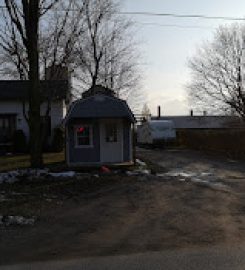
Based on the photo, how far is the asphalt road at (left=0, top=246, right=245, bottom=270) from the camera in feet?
28.8

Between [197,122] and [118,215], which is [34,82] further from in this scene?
[197,122]

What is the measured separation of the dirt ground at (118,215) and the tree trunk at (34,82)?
17.2 ft

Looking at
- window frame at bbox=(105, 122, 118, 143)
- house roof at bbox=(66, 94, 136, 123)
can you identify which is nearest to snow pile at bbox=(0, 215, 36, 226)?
house roof at bbox=(66, 94, 136, 123)

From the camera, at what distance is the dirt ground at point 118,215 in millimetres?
10633

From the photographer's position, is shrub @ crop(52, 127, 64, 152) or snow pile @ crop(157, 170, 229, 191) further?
shrub @ crop(52, 127, 64, 152)

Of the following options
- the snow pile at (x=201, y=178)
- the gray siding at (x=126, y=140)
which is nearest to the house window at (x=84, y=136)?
the gray siding at (x=126, y=140)

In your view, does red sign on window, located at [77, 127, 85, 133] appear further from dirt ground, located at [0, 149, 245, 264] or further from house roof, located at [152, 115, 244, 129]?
house roof, located at [152, 115, 244, 129]

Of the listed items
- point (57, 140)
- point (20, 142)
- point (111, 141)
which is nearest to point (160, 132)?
point (57, 140)

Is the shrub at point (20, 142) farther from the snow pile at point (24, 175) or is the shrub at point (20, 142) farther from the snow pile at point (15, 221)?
the snow pile at point (15, 221)

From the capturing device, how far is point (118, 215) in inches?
559

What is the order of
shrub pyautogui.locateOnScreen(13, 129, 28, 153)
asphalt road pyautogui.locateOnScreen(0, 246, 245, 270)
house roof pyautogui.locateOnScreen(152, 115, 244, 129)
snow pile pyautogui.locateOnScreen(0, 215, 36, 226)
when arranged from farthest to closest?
house roof pyautogui.locateOnScreen(152, 115, 244, 129) → shrub pyautogui.locateOnScreen(13, 129, 28, 153) → snow pile pyautogui.locateOnScreen(0, 215, 36, 226) → asphalt road pyautogui.locateOnScreen(0, 246, 245, 270)

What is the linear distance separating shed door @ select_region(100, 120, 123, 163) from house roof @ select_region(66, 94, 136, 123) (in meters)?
0.92

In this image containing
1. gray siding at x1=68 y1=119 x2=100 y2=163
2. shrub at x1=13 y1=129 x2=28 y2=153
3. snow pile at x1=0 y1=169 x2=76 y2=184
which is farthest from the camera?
shrub at x1=13 y1=129 x2=28 y2=153

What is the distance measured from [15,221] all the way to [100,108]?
17.5 meters
